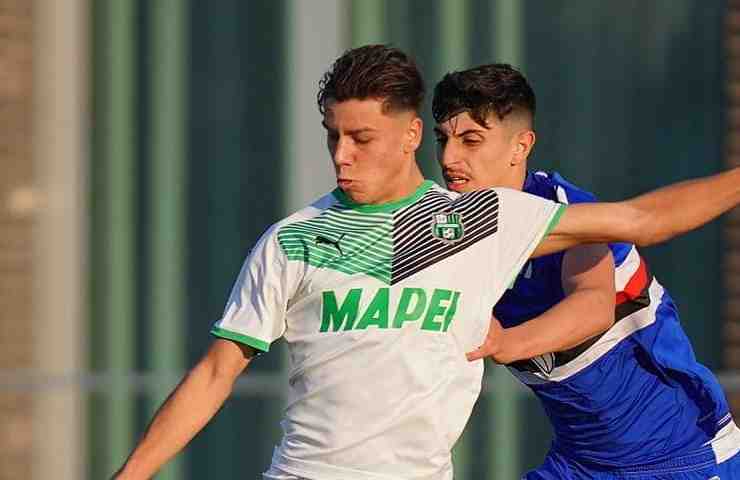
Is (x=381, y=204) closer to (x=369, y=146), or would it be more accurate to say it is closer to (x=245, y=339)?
(x=369, y=146)

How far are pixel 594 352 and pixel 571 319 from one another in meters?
0.53

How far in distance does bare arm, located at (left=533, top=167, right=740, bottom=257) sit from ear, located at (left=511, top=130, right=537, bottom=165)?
2.12 feet

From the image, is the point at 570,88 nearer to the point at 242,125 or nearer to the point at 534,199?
the point at 242,125

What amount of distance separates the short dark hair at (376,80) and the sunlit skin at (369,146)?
0.02m

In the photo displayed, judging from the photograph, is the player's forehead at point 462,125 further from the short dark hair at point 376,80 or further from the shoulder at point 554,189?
the short dark hair at point 376,80

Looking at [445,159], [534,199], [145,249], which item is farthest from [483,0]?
[534,199]

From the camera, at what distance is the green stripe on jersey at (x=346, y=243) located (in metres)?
4.41

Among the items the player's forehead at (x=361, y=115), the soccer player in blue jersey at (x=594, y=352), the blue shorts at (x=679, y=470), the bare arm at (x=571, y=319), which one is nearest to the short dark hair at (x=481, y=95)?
the soccer player in blue jersey at (x=594, y=352)

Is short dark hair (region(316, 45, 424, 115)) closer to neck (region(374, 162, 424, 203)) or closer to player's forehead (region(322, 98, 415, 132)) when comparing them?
player's forehead (region(322, 98, 415, 132))

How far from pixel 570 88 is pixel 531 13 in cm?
34

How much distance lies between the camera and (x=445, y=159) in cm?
510

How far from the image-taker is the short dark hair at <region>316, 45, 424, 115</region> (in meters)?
4.42

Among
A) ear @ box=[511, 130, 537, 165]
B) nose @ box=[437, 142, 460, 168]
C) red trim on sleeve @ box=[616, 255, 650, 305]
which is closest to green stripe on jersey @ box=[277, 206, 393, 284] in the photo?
nose @ box=[437, 142, 460, 168]

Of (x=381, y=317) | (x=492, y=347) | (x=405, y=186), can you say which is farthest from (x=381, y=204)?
(x=492, y=347)
